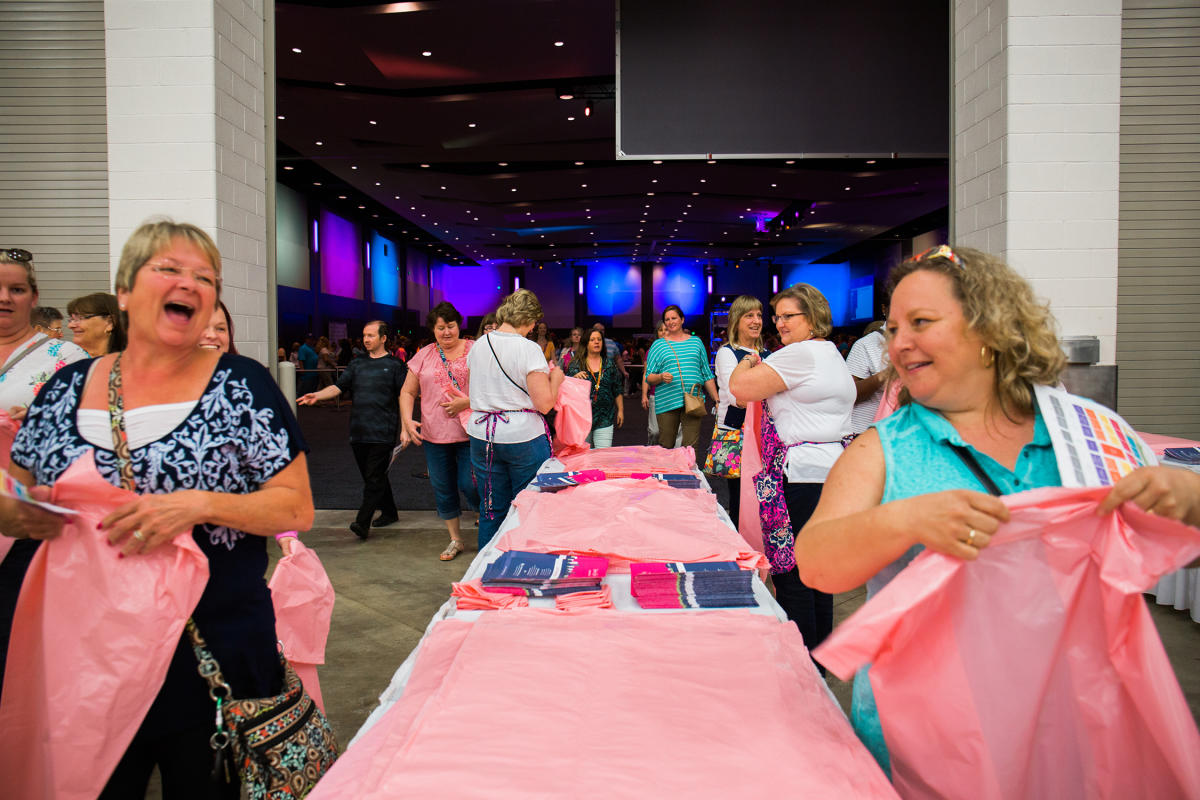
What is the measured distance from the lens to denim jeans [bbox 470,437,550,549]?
402cm

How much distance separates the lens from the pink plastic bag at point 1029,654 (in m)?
1.13

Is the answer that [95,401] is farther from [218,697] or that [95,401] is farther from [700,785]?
[700,785]

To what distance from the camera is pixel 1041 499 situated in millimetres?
1155

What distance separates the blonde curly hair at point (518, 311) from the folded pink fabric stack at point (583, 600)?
7.24 feet

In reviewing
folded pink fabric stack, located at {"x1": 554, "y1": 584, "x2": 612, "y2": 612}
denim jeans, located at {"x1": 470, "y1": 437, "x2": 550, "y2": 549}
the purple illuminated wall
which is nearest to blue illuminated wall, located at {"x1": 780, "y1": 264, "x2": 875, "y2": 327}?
the purple illuminated wall

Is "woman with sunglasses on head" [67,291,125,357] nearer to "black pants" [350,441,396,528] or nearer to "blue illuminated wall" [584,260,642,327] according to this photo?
"black pants" [350,441,396,528]

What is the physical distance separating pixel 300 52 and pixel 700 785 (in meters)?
9.40

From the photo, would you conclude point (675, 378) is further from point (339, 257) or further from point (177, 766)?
point (339, 257)

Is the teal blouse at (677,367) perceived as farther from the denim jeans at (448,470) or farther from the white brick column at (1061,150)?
the white brick column at (1061,150)

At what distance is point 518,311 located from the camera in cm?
399

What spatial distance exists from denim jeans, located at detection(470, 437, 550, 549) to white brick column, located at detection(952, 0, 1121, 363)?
8.37 feet

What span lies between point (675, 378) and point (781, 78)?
229cm

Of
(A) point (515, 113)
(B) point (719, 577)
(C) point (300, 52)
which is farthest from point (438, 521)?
(A) point (515, 113)

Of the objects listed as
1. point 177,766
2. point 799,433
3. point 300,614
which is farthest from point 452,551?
point 177,766
